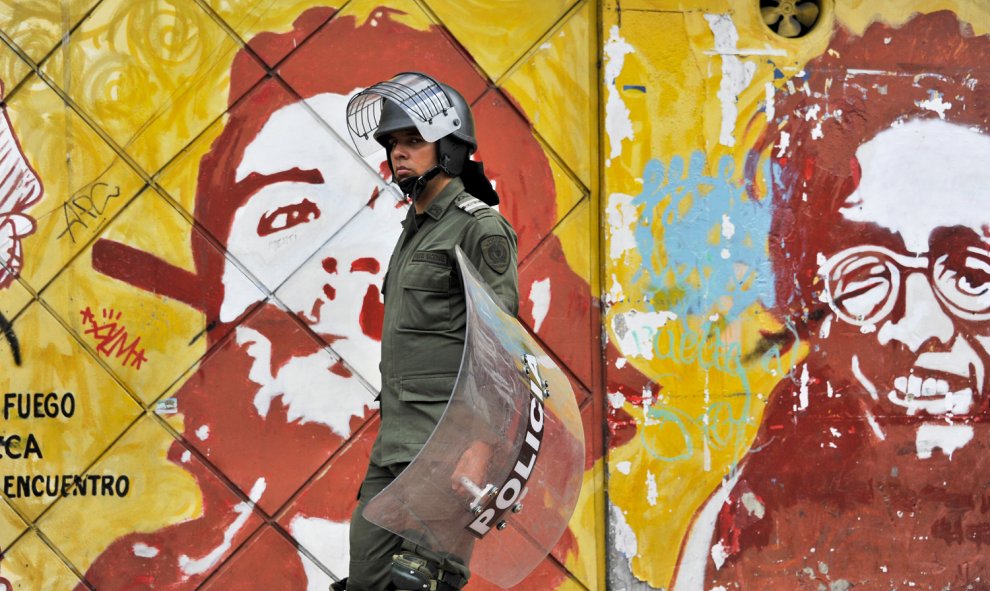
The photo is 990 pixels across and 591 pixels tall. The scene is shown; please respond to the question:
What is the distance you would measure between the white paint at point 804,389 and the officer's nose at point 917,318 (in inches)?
14.4

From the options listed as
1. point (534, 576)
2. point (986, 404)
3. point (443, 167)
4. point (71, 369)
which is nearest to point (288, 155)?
point (71, 369)

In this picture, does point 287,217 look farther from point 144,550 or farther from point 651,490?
point 651,490

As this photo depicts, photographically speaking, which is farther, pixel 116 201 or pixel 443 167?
pixel 116 201

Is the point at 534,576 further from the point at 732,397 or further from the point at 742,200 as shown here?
the point at 742,200

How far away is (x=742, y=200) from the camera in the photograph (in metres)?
4.81

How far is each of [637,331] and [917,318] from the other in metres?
1.18

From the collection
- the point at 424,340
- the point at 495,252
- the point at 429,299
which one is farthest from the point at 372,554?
the point at 495,252

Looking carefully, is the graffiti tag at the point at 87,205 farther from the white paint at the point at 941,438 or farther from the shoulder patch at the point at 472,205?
the white paint at the point at 941,438

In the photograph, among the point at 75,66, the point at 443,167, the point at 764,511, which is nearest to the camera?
the point at 443,167

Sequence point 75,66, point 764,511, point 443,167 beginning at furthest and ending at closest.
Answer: point 764,511, point 75,66, point 443,167

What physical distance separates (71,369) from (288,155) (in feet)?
3.69

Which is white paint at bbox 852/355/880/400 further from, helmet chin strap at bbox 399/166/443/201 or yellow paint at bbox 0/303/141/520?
yellow paint at bbox 0/303/141/520

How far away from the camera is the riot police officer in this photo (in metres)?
3.13

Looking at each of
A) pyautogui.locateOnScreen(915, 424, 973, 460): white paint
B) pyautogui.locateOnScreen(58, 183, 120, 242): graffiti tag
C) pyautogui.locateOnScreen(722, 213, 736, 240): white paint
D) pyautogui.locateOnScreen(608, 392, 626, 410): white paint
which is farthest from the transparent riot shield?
pyautogui.locateOnScreen(915, 424, 973, 460): white paint
